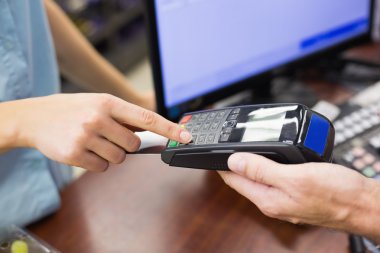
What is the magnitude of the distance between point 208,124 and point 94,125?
159 millimetres

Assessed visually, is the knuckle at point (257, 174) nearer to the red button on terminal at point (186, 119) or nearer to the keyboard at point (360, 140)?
the red button on terminal at point (186, 119)

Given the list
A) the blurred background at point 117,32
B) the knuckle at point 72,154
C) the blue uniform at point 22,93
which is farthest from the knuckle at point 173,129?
the blurred background at point 117,32

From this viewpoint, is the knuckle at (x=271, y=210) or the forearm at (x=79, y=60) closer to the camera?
the knuckle at (x=271, y=210)

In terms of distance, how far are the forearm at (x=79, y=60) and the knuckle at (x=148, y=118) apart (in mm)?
448

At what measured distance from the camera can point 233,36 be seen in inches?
30.3

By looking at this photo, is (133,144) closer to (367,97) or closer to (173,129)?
(173,129)

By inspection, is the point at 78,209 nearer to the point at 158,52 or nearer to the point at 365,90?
the point at 158,52

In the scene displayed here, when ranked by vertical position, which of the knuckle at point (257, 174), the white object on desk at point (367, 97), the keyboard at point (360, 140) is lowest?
the white object on desk at point (367, 97)

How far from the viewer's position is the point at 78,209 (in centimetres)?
70

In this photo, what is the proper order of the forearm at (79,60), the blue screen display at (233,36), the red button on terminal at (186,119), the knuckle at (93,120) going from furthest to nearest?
the forearm at (79,60)
the blue screen display at (233,36)
the red button on terminal at (186,119)
the knuckle at (93,120)

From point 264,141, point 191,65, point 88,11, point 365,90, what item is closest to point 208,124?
point 264,141

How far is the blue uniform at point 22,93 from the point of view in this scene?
25.2 inches

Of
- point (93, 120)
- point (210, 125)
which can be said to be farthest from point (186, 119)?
point (93, 120)

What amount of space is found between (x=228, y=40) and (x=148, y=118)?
0.32 metres
